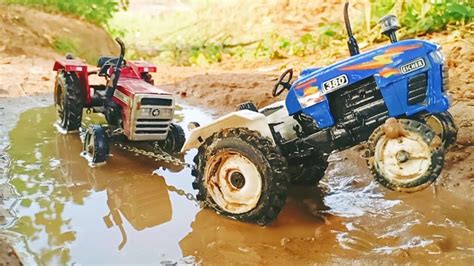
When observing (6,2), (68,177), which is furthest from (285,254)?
(6,2)

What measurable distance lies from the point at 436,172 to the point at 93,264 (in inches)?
87.6

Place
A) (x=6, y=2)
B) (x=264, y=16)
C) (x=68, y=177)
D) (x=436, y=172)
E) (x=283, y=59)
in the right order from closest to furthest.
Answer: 1. (x=436, y=172)
2. (x=68, y=177)
3. (x=283, y=59)
4. (x=6, y=2)
5. (x=264, y=16)

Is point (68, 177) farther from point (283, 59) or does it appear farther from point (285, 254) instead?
point (283, 59)

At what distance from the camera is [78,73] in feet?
21.6

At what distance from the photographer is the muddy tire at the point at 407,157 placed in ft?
11.3

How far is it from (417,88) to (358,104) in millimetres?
454

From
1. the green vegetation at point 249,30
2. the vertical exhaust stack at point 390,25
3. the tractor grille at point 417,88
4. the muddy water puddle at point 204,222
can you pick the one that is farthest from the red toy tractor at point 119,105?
the green vegetation at point 249,30

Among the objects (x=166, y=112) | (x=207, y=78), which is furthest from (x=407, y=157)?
(x=207, y=78)

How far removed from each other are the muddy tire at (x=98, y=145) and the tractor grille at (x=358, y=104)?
2.57 meters

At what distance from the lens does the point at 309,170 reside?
16.2 feet

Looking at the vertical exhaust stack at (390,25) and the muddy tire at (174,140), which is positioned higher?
the vertical exhaust stack at (390,25)

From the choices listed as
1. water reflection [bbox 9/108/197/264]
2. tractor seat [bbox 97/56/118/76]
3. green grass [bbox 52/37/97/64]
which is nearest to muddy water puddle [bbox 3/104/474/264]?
water reflection [bbox 9/108/197/264]

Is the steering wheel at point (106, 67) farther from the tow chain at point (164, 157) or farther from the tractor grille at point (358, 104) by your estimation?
the tractor grille at point (358, 104)

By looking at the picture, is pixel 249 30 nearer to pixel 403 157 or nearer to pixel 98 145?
pixel 98 145
